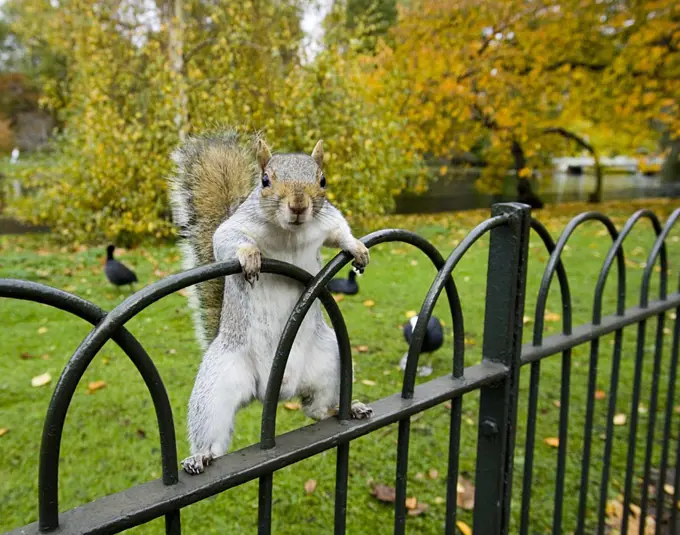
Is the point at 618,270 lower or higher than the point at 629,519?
higher

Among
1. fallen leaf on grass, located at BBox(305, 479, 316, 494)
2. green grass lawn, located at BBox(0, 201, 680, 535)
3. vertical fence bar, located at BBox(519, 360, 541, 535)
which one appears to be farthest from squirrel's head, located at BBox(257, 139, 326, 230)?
fallen leaf on grass, located at BBox(305, 479, 316, 494)

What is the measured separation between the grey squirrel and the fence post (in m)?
0.31

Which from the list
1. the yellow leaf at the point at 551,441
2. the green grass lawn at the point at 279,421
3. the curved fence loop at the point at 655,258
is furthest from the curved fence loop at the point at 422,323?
the yellow leaf at the point at 551,441

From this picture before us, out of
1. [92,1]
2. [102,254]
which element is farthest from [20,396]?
[92,1]

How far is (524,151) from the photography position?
10.1m

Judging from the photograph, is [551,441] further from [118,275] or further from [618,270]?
[118,275]

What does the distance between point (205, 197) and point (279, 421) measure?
1.65 m

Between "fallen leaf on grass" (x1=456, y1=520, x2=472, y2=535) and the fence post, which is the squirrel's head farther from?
"fallen leaf on grass" (x1=456, y1=520, x2=472, y2=535)

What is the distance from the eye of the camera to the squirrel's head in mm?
844

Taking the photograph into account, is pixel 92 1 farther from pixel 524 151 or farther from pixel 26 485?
pixel 524 151

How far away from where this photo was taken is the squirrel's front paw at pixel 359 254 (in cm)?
86

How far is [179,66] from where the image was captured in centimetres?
616

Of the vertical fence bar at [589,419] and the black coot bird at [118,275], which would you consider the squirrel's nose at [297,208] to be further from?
the black coot bird at [118,275]

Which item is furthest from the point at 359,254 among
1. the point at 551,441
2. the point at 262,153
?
the point at 551,441
